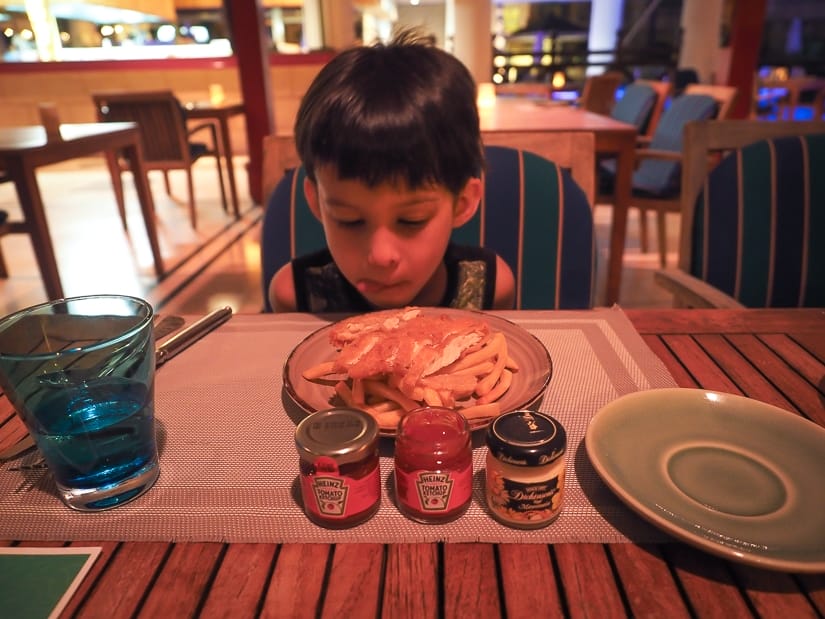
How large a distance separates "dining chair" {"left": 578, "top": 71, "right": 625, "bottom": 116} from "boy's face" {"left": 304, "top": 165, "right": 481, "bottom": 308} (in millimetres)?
4788

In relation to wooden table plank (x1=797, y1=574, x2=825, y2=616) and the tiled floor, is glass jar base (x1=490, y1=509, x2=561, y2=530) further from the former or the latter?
the tiled floor

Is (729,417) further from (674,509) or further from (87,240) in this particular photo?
(87,240)

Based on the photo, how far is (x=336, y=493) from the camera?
509mm

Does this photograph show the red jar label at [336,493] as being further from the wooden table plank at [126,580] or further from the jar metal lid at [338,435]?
the wooden table plank at [126,580]

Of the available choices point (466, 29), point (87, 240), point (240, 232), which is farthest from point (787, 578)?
point (466, 29)

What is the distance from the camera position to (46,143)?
2.69 m

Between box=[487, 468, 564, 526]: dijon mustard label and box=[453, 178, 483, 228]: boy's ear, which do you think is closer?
box=[487, 468, 564, 526]: dijon mustard label

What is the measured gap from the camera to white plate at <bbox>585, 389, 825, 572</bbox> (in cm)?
47

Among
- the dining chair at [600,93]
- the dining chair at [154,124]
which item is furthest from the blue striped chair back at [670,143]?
the dining chair at [154,124]

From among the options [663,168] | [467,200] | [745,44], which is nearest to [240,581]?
[467,200]

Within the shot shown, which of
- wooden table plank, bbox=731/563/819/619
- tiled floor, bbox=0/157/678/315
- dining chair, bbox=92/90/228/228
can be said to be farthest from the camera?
dining chair, bbox=92/90/228/228

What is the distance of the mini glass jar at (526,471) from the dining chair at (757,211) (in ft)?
3.31

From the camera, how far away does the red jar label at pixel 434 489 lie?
510 millimetres

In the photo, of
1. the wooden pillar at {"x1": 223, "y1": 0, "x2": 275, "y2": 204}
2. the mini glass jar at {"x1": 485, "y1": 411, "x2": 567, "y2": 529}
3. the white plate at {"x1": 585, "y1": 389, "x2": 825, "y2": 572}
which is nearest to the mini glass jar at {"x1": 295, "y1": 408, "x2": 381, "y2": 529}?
the mini glass jar at {"x1": 485, "y1": 411, "x2": 567, "y2": 529}
